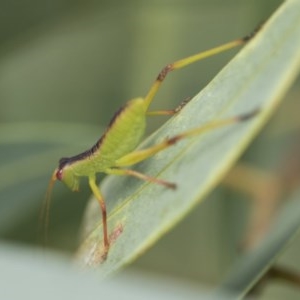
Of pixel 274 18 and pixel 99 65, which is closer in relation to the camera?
pixel 274 18

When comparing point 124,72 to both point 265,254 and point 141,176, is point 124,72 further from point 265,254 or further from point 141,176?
point 141,176

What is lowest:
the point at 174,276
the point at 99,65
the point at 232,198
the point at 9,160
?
the point at 174,276

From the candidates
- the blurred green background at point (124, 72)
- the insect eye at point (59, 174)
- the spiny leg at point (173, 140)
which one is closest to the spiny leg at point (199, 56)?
the spiny leg at point (173, 140)

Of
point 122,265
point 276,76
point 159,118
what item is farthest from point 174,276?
point 276,76

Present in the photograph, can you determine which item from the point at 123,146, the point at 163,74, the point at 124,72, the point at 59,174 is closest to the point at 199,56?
the point at 163,74

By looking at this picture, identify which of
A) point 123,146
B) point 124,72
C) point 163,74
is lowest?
point 123,146

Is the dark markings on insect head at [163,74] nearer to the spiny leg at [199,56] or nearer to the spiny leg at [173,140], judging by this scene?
the spiny leg at [199,56]

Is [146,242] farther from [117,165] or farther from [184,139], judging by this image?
[117,165]
